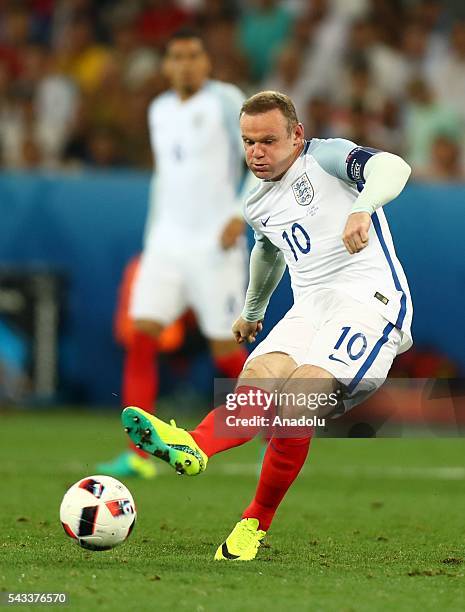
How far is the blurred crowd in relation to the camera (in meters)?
12.5

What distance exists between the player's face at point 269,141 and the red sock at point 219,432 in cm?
87

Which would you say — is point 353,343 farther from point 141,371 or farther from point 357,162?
point 141,371

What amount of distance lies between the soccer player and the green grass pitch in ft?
1.32

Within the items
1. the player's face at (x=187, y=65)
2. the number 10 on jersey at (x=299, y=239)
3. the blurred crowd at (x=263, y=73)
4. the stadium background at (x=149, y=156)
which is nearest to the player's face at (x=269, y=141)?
the number 10 on jersey at (x=299, y=239)

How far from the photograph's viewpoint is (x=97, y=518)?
523cm

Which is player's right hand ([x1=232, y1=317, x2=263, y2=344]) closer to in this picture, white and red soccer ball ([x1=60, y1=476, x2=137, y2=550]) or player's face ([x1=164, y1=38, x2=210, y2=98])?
white and red soccer ball ([x1=60, y1=476, x2=137, y2=550])

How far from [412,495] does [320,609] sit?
3674mm

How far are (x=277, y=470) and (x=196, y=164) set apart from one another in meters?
3.79

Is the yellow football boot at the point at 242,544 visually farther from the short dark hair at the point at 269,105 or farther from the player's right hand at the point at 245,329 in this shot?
the short dark hair at the point at 269,105

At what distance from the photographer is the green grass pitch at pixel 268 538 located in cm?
450

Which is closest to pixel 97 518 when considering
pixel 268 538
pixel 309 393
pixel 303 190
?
pixel 309 393

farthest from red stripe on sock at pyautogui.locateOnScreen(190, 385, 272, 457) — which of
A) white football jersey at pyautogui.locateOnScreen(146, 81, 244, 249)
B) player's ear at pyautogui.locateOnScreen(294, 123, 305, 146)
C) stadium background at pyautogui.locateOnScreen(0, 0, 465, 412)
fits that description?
stadium background at pyautogui.locateOnScreen(0, 0, 465, 412)

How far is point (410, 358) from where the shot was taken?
1193 centimetres

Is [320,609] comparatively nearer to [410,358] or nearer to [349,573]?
[349,573]
